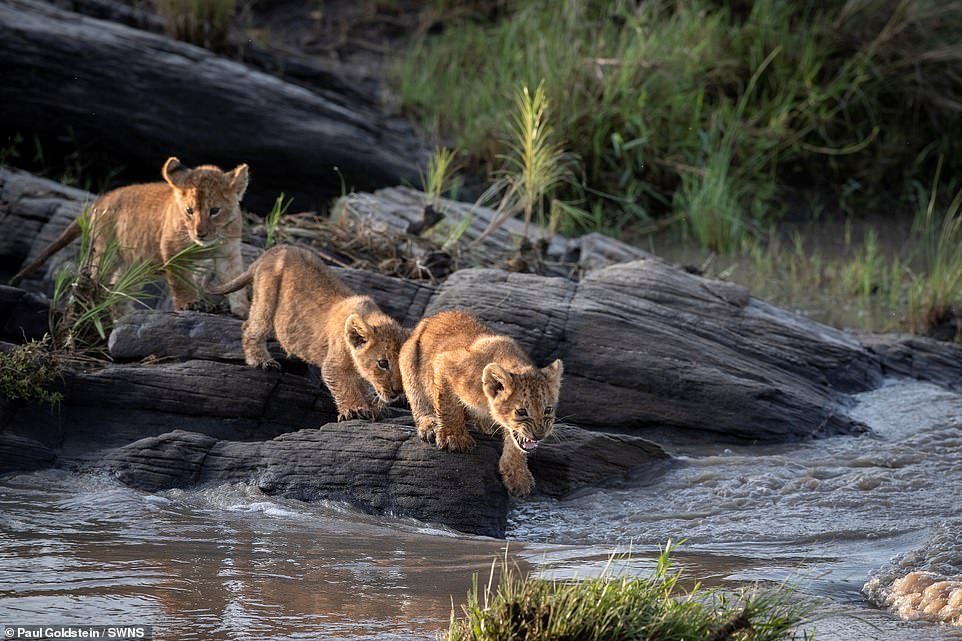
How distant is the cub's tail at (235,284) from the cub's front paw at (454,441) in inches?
78.0

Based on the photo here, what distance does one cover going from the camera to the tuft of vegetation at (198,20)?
1423cm

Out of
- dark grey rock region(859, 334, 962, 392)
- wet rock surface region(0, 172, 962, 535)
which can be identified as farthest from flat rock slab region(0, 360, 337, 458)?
dark grey rock region(859, 334, 962, 392)

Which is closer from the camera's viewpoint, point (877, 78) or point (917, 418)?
point (917, 418)

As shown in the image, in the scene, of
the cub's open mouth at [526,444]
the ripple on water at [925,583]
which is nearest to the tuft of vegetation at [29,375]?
the cub's open mouth at [526,444]

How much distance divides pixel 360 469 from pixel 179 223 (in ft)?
8.70

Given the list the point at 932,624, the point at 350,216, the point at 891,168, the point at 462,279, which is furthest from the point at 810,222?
the point at 932,624

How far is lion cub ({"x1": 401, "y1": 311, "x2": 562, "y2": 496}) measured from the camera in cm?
642

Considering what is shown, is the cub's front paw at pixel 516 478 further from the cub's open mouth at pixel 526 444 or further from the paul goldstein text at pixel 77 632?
the paul goldstein text at pixel 77 632

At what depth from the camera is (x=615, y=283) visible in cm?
934

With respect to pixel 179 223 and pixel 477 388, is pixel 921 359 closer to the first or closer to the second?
pixel 477 388

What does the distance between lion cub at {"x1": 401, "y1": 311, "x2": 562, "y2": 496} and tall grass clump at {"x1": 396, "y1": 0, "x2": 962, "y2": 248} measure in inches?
274

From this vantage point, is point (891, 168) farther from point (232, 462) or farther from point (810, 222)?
point (232, 462)

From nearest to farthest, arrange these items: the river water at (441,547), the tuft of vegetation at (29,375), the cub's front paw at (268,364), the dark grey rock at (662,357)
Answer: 1. the river water at (441,547)
2. the tuft of vegetation at (29,375)
3. the cub's front paw at (268,364)
4. the dark grey rock at (662,357)

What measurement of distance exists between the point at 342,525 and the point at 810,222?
32.2ft
